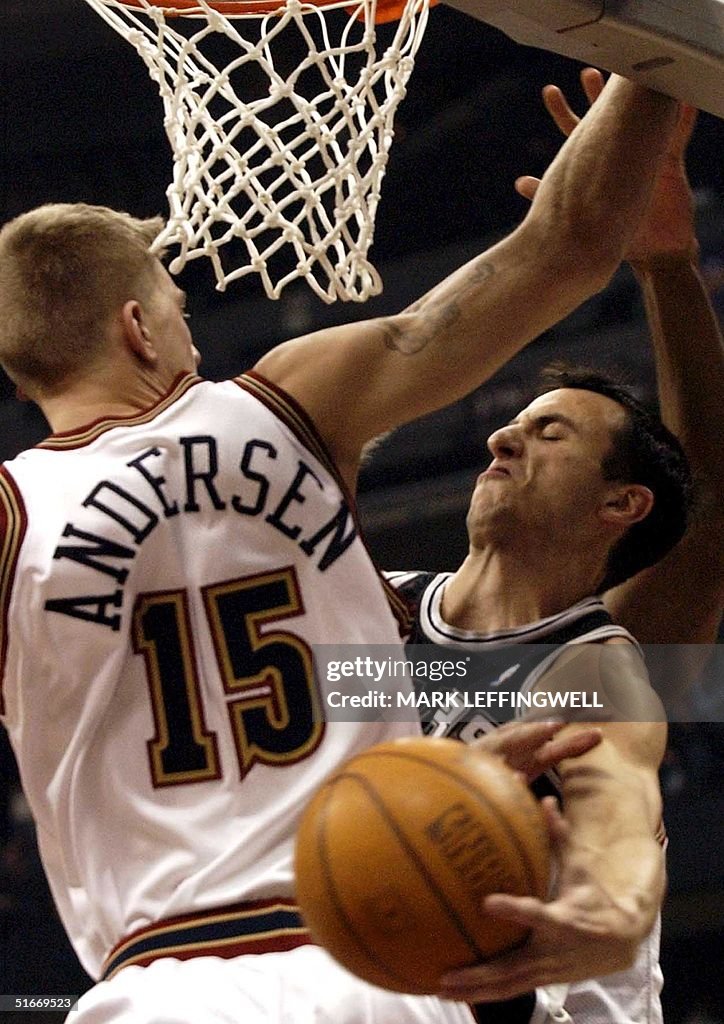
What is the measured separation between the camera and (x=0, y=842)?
278 inches

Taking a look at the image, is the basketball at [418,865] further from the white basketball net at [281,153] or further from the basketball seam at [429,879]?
the white basketball net at [281,153]

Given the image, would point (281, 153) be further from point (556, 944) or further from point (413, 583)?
point (556, 944)

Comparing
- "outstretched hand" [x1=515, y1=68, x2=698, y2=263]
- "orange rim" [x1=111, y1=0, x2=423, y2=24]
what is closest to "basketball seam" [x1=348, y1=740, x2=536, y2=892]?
"outstretched hand" [x1=515, y1=68, x2=698, y2=263]

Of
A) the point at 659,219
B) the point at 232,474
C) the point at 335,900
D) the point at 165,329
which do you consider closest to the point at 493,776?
the point at 335,900

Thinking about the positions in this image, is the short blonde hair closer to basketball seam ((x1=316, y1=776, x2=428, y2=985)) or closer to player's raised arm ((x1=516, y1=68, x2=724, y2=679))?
basketball seam ((x1=316, y1=776, x2=428, y2=985))

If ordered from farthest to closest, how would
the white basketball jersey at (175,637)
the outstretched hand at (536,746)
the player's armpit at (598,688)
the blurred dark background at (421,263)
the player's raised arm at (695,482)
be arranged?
the blurred dark background at (421,263)
the player's raised arm at (695,482)
the player's armpit at (598,688)
the white basketball jersey at (175,637)
the outstretched hand at (536,746)

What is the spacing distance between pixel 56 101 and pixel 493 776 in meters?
6.75

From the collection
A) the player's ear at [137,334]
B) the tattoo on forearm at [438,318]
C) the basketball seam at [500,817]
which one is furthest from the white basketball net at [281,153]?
the basketball seam at [500,817]

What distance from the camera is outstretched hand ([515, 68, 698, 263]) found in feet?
9.59

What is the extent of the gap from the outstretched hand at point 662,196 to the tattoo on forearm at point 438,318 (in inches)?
22.3

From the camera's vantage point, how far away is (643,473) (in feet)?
10.8

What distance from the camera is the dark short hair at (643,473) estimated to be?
3277 millimetres
